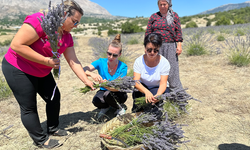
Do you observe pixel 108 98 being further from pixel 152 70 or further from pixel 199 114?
pixel 199 114

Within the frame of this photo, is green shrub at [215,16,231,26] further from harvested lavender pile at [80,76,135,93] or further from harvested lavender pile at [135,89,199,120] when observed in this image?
harvested lavender pile at [80,76,135,93]

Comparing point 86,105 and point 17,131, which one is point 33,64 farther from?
point 86,105

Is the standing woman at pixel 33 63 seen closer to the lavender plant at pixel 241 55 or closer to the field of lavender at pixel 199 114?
the field of lavender at pixel 199 114

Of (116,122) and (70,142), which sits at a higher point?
(116,122)

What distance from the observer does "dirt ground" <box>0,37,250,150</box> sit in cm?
209

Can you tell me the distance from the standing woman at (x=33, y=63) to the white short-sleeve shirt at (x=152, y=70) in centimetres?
71

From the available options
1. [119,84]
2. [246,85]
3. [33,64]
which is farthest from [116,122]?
[246,85]

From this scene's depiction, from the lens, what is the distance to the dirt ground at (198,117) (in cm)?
209

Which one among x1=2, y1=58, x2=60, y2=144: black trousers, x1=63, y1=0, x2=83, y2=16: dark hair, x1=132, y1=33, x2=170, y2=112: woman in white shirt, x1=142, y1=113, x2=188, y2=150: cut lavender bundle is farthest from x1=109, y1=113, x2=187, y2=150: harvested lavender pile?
x1=63, y1=0, x2=83, y2=16: dark hair

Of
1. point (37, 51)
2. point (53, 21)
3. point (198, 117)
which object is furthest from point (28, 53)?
point (198, 117)

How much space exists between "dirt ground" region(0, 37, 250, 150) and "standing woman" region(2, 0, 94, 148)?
36 centimetres

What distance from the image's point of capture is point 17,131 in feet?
8.14

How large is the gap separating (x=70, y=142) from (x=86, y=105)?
3.76ft

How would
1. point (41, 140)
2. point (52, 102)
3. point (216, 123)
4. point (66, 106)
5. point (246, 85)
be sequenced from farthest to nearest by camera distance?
point (246, 85) < point (66, 106) < point (216, 123) < point (52, 102) < point (41, 140)
